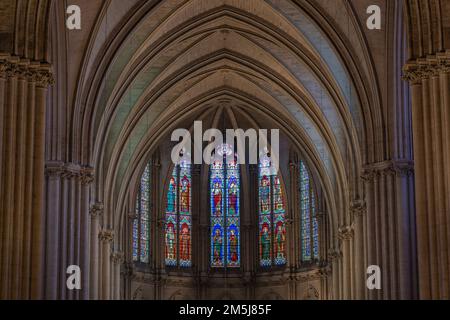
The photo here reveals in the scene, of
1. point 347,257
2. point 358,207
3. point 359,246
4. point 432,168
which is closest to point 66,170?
point 358,207

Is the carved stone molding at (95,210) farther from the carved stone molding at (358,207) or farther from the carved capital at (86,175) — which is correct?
the carved stone molding at (358,207)

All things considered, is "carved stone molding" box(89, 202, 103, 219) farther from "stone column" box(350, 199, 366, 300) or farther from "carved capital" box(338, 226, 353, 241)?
"carved capital" box(338, 226, 353, 241)

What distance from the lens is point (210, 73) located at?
48906 millimetres

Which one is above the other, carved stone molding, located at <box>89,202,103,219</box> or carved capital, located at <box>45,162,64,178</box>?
carved capital, located at <box>45,162,64,178</box>

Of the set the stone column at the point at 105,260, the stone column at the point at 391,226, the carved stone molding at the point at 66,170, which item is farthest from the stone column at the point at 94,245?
the stone column at the point at 391,226

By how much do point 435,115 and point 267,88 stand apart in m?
23.9

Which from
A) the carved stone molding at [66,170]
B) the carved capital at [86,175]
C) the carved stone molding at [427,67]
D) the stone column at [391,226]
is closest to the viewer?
the carved stone molding at [427,67]

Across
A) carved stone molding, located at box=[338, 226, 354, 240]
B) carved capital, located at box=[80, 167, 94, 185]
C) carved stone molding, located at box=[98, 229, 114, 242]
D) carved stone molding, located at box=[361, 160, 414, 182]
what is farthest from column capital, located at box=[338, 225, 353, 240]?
carved capital, located at box=[80, 167, 94, 185]

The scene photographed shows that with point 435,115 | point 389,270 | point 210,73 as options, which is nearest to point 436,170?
point 435,115

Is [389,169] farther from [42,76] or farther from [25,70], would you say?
[25,70]

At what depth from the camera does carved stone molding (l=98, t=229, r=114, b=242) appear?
4581 cm

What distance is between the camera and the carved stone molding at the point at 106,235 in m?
45.8

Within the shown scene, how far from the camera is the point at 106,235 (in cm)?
4628
